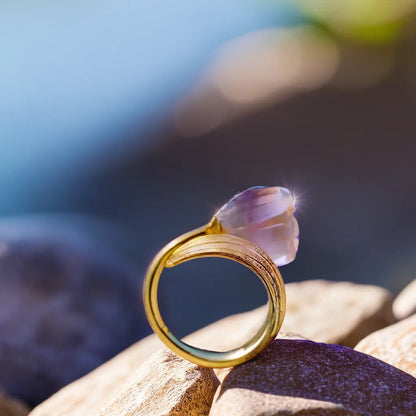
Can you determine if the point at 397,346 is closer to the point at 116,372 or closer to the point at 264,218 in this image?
the point at 264,218

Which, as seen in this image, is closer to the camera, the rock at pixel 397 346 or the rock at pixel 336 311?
the rock at pixel 397 346

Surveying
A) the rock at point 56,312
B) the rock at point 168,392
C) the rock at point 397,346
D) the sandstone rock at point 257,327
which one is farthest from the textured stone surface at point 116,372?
the rock at point 56,312

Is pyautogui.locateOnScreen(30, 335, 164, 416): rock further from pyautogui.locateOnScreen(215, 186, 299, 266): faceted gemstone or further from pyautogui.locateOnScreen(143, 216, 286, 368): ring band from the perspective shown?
pyautogui.locateOnScreen(215, 186, 299, 266): faceted gemstone

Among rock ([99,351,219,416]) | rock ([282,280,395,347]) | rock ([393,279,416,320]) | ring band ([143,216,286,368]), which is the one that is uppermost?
ring band ([143,216,286,368])

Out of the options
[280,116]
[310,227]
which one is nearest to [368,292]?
[310,227]

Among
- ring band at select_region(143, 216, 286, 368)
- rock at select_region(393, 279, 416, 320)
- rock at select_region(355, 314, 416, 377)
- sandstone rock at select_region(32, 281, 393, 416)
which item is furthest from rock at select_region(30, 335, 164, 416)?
rock at select_region(393, 279, 416, 320)

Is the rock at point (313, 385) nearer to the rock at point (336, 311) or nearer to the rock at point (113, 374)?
the rock at point (113, 374)

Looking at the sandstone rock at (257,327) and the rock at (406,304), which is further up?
the sandstone rock at (257,327)
